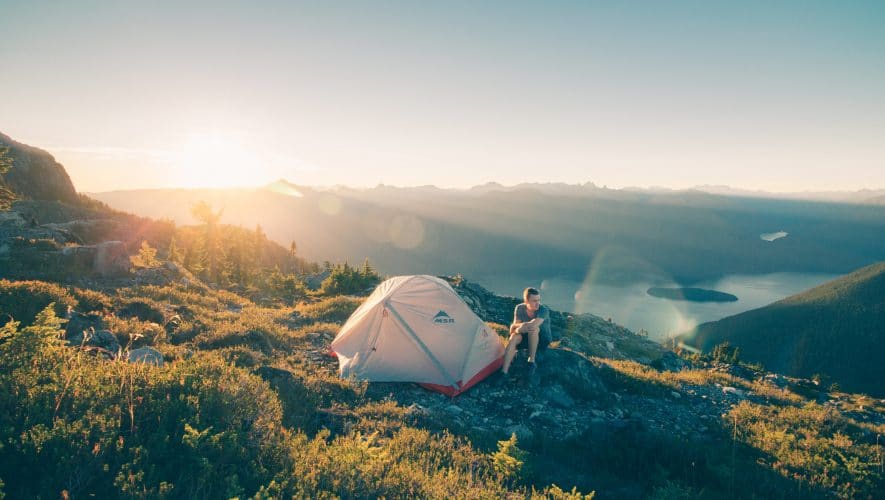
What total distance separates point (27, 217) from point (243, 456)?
2715cm

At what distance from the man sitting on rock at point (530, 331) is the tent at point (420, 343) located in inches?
28.5

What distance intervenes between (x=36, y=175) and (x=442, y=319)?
38541 millimetres

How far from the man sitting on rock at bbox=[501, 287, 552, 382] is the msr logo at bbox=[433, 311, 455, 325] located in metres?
1.75

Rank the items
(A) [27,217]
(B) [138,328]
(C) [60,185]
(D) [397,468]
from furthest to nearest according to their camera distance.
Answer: (C) [60,185] → (A) [27,217] → (B) [138,328] → (D) [397,468]

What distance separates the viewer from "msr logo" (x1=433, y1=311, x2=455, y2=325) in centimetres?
1070

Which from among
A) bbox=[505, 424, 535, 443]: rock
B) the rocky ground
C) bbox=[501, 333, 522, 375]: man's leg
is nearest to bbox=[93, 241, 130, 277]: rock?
the rocky ground

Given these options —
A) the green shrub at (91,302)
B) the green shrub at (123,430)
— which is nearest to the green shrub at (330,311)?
the green shrub at (91,302)

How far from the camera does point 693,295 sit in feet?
623

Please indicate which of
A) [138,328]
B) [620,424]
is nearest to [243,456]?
[620,424]

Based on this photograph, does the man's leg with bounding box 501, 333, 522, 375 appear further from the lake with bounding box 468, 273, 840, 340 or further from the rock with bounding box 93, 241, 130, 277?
the lake with bounding box 468, 273, 840, 340

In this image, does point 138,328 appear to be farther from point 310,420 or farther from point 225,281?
point 225,281

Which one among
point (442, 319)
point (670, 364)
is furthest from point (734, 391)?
point (442, 319)

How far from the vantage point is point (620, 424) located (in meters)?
7.89

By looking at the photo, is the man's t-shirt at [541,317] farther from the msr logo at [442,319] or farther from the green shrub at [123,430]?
the green shrub at [123,430]
